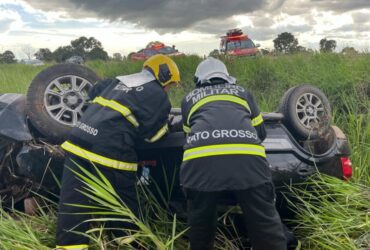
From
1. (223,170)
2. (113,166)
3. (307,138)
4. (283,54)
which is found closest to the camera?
(223,170)

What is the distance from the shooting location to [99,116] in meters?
3.02

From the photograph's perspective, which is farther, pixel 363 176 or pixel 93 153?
pixel 363 176

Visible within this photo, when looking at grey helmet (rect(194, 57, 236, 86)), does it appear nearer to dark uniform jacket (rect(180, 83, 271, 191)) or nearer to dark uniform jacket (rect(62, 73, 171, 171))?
dark uniform jacket (rect(180, 83, 271, 191))

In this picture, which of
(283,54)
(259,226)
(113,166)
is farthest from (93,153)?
(283,54)

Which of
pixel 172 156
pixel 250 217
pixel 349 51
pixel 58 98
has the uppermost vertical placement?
pixel 349 51

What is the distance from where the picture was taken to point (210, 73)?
304 centimetres

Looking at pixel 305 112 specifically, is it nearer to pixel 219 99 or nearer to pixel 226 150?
pixel 219 99

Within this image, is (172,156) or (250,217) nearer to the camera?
(250,217)

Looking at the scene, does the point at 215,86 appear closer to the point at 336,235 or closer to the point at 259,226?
the point at 259,226

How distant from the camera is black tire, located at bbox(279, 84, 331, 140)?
140 inches

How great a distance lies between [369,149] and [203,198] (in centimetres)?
194

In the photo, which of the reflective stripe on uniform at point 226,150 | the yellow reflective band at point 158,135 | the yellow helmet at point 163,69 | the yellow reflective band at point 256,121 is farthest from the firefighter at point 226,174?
the yellow helmet at point 163,69

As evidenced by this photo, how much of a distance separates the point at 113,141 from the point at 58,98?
36.9 inches

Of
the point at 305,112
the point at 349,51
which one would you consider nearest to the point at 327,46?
the point at 349,51
